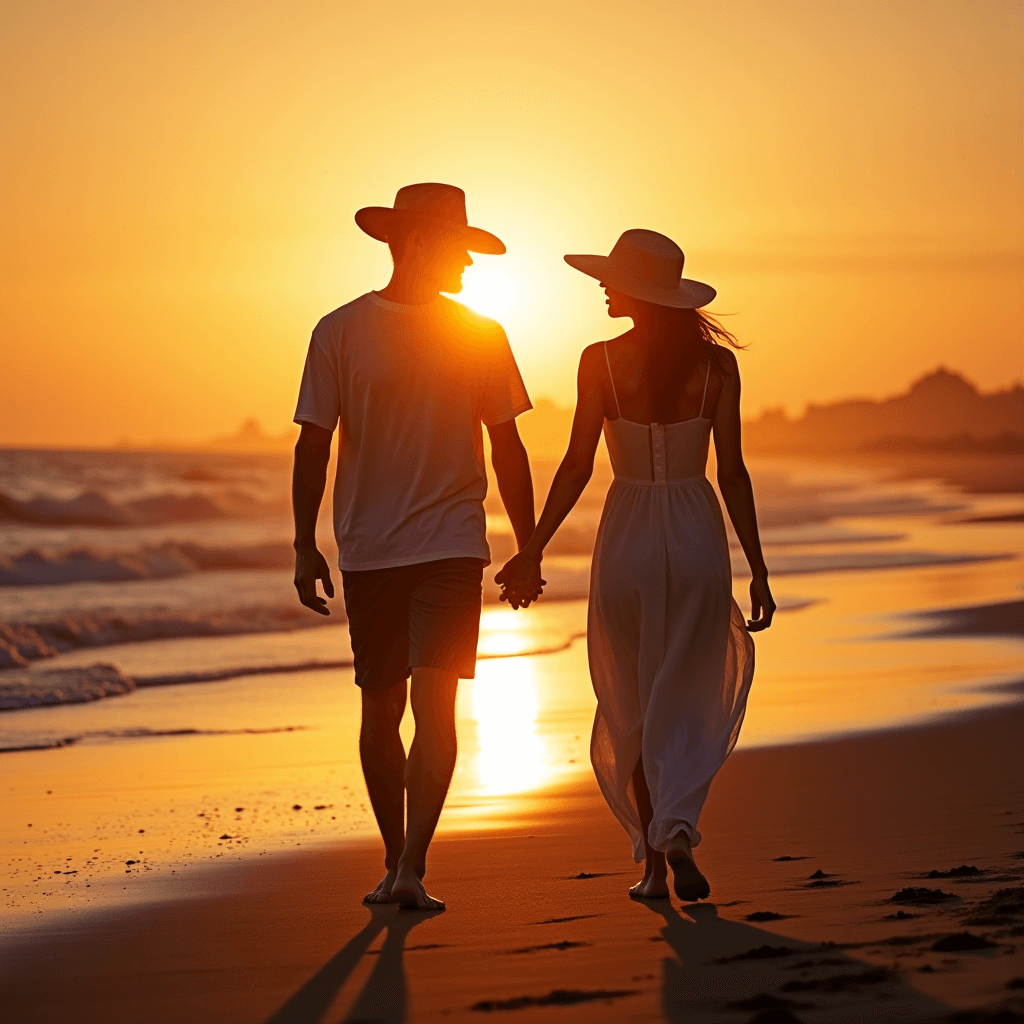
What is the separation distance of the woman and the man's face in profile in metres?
0.47

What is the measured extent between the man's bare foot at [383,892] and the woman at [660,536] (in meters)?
0.71

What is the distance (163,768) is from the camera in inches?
320

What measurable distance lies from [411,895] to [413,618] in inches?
32.0

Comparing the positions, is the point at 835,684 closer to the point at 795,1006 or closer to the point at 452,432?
the point at 452,432

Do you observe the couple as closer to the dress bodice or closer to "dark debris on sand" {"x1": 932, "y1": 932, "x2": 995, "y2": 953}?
the dress bodice

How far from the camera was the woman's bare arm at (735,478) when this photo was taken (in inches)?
194

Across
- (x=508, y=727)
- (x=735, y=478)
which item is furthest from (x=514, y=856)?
(x=508, y=727)

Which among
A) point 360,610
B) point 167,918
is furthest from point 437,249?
point 167,918

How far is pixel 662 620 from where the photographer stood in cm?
490

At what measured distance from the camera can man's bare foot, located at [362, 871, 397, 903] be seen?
4910mm

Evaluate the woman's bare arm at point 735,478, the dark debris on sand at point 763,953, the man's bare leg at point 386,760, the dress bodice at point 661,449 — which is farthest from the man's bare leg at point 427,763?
the dark debris on sand at point 763,953

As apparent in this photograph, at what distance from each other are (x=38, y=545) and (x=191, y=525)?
7744mm

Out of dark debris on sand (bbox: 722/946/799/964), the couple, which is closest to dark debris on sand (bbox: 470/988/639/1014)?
dark debris on sand (bbox: 722/946/799/964)

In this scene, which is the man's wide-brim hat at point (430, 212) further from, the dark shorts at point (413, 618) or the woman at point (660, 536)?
the dark shorts at point (413, 618)
